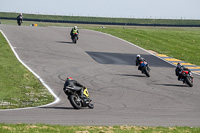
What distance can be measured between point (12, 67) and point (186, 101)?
11214 mm

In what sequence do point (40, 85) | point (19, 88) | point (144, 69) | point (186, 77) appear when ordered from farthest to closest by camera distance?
point (144, 69)
point (186, 77)
point (40, 85)
point (19, 88)

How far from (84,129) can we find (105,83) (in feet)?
39.4

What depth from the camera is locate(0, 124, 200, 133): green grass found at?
33.7 ft

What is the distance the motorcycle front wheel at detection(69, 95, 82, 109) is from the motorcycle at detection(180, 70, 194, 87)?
9609 millimetres

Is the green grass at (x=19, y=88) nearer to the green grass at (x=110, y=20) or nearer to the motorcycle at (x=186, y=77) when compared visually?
the motorcycle at (x=186, y=77)

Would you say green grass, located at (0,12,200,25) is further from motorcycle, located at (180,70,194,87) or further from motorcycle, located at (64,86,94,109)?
motorcycle, located at (64,86,94,109)

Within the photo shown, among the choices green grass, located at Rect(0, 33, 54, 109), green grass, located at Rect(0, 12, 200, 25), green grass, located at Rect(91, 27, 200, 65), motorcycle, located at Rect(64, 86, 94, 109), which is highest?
green grass, located at Rect(0, 12, 200, 25)

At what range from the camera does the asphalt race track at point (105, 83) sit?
1327 centimetres

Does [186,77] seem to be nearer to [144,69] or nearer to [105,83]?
[144,69]

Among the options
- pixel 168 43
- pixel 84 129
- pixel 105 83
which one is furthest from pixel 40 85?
pixel 168 43

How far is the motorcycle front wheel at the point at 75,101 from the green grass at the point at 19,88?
2.09 m

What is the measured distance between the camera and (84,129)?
35.3ft

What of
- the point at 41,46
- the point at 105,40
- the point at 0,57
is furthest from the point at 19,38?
the point at 0,57

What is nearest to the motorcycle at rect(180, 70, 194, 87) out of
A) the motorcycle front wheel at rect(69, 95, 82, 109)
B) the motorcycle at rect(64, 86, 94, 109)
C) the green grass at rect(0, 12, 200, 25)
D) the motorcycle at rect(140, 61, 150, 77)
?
the motorcycle at rect(140, 61, 150, 77)
